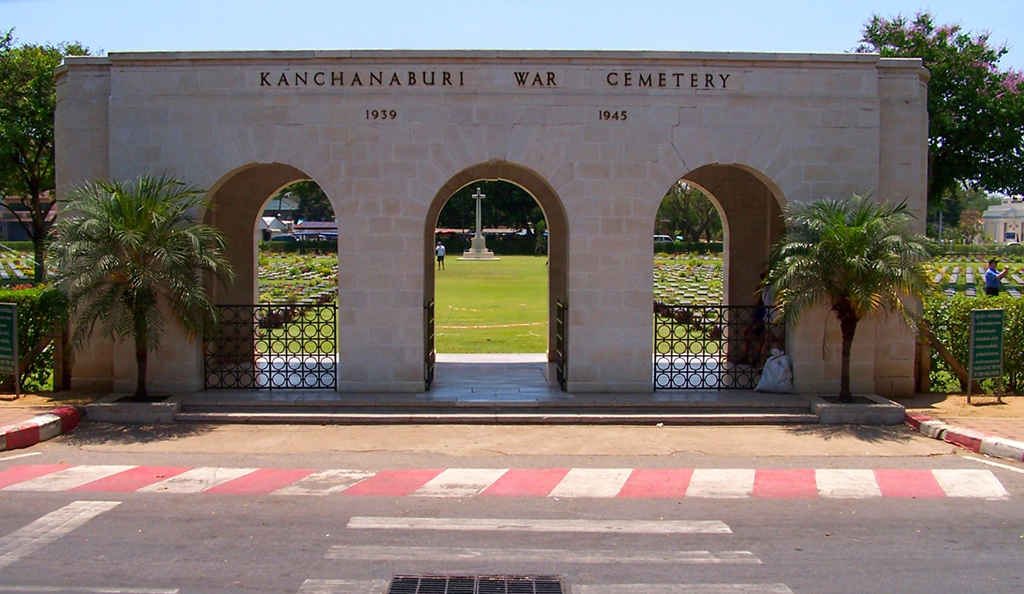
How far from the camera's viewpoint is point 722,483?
9.38 m

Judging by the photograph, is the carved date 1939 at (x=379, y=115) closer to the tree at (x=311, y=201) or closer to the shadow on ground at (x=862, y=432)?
the shadow on ground at (x=862, y=432)

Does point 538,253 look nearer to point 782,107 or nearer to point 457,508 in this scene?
point 782,107

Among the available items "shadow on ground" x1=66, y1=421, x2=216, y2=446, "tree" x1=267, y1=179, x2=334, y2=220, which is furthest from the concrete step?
"tree" x1=267, y1=179, x2=334, y2=220

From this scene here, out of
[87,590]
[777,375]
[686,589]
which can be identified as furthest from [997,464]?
[87,590]

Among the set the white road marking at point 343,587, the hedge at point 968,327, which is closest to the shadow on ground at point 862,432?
the hedge at point 968,327

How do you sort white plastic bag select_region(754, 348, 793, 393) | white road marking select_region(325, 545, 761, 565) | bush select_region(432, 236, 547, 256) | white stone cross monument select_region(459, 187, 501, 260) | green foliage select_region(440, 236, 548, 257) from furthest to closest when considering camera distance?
1. bush select_region(432, 236, 547, 256)
2. green foliage select_region(440, 236, 548, 257)
3. white stone cross monument select_region(459, 187, 501, 260)
4. white plastic bag select_region(754, 348, 793, 393)
5. white road marking select_region(325, 545, 761, 565)

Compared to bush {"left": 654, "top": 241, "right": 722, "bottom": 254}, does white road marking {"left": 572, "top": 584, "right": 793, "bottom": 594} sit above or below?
below

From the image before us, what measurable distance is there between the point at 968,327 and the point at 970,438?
342 centimetres

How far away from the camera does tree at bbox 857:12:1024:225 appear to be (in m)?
29.6

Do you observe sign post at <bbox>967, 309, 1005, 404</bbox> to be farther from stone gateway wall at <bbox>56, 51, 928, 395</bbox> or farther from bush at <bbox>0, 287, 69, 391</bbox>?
bush at <bbox>0, 287, 69, 391</bbox>

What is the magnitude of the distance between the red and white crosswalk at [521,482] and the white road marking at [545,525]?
846 mm

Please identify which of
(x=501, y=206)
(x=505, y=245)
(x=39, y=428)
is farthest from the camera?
(x=505, y=245)

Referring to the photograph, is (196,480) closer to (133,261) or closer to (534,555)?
(133,261)

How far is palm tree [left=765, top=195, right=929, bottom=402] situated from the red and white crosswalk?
8.98 ft
